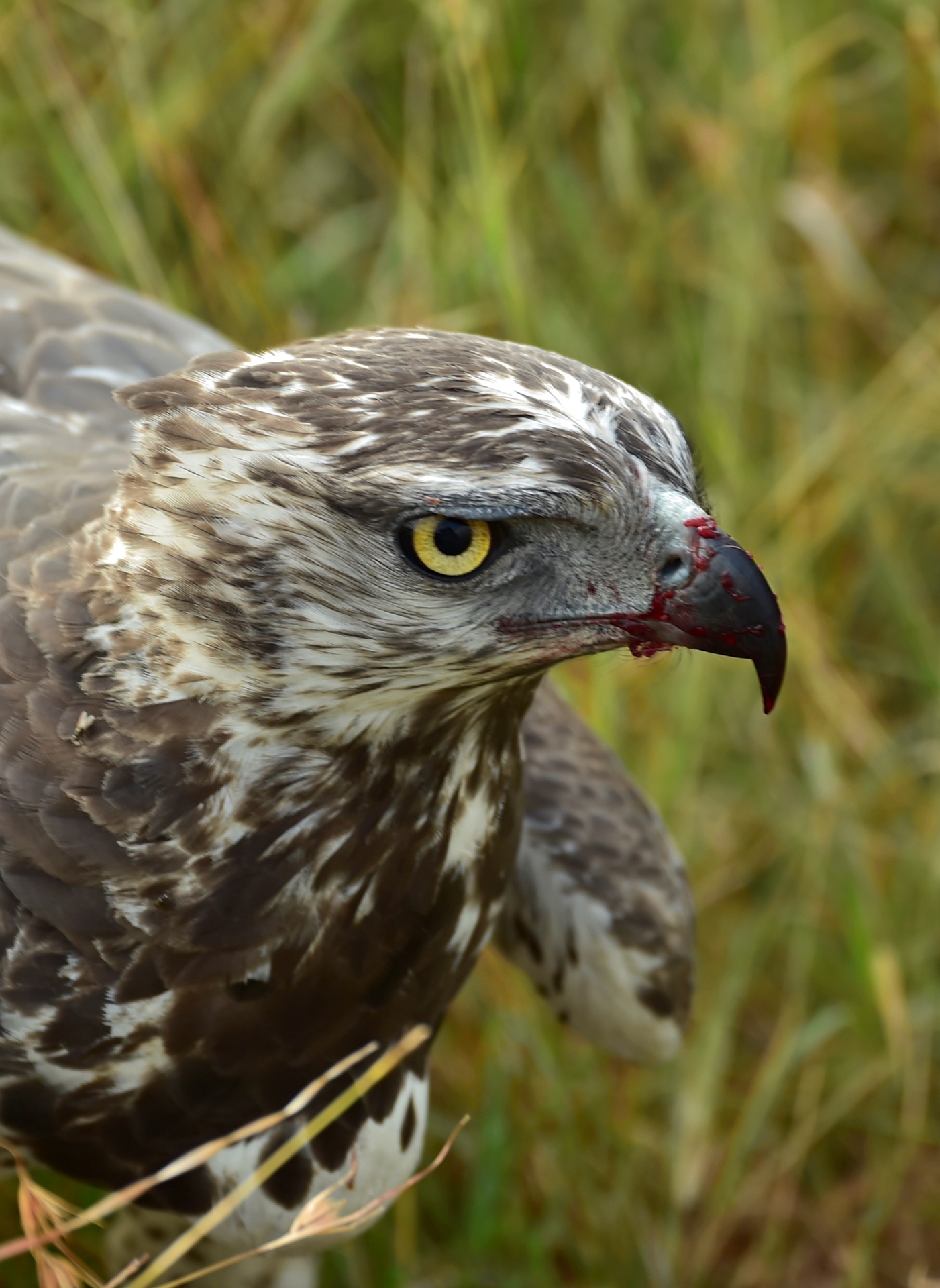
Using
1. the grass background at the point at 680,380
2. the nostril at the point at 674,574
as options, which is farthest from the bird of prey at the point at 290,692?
the grass background at the point at 680,380

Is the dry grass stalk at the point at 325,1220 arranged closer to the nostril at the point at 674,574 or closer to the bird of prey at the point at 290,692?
the bird of prey at the point at 290,692

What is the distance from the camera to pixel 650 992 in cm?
260

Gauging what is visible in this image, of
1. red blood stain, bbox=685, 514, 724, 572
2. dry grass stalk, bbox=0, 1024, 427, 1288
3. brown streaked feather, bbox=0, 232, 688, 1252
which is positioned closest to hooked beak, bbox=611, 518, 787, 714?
red blood stain, bbox=685, 514, 724, 572

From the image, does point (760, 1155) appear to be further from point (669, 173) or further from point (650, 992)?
point (669, 173)

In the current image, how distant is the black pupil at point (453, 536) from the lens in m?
1.69

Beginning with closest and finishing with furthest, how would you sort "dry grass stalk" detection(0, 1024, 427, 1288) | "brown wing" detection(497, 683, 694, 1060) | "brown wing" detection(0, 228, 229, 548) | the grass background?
"dry grass stalk" detection(0, 1024, 427, 1288) → "brown wing" detection(0, 228, 229, 548) → "brown wing" detection(497, 683, 694, 1060) → the grass background

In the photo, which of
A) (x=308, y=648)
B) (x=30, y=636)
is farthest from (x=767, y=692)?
(x=30, y=636)

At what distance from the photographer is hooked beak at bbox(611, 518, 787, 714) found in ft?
5.61

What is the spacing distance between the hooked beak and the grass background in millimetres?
1201

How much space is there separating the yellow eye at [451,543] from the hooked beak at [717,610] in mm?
165

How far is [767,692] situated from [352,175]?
287 centimetres

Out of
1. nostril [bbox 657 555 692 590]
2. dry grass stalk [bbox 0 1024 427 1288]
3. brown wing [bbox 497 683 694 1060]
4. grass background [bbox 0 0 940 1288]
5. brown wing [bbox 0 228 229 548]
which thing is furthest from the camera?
grass background [bbox 0 0 940 1288]

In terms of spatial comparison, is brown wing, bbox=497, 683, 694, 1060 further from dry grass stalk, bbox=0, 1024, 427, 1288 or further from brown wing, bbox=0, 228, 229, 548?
brown wing, bbox=0, 228, 229, 548

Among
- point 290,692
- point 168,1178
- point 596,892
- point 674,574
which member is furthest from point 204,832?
point 596,892
